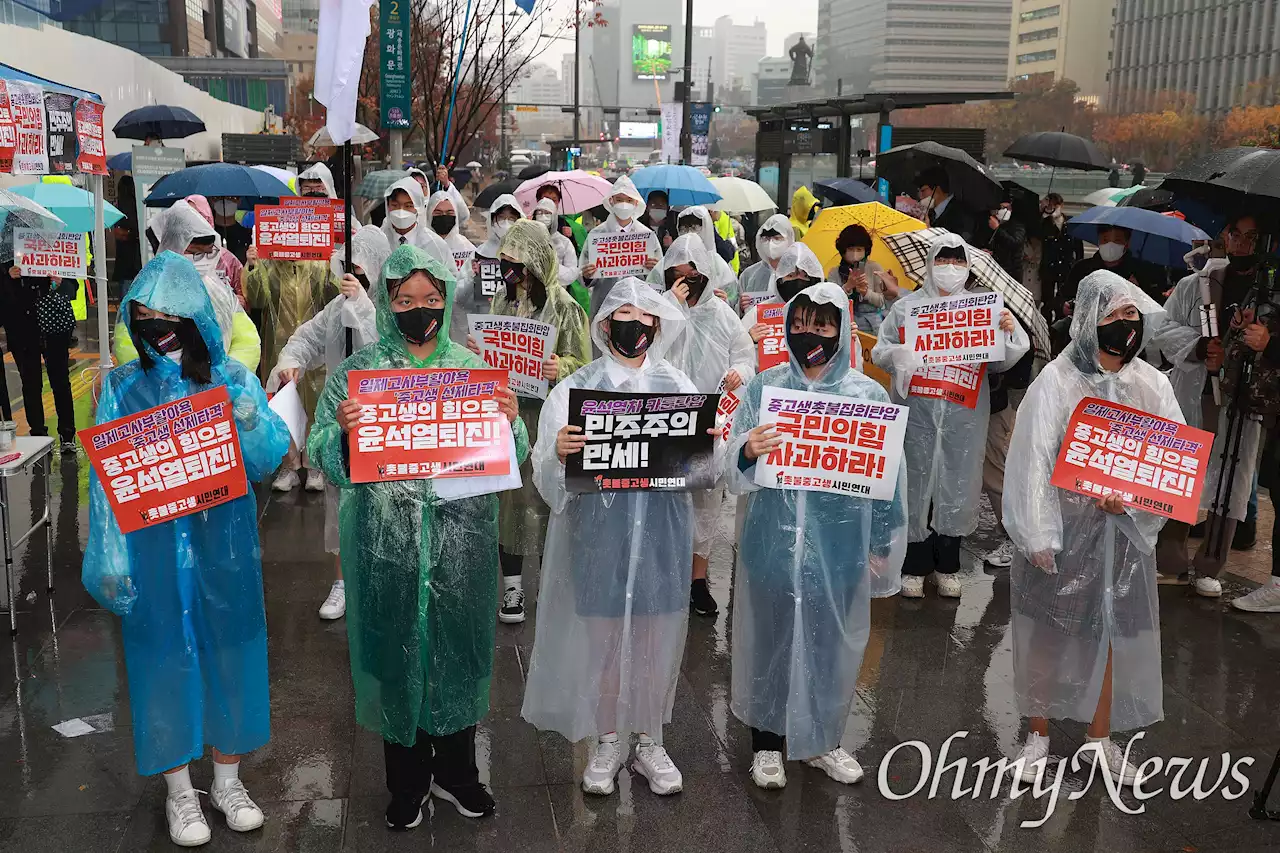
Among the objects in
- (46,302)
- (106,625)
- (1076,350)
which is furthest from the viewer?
(46,302)

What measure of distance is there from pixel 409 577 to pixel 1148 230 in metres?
6.31

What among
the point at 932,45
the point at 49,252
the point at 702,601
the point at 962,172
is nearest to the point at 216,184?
the point at 49,252

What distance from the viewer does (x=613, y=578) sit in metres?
4.05

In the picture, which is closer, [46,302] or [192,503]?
[192,503]

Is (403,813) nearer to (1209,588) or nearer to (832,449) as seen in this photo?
(832,449)

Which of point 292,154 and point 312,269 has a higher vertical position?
point 292,154

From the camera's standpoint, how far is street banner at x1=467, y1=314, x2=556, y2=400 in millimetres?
5203

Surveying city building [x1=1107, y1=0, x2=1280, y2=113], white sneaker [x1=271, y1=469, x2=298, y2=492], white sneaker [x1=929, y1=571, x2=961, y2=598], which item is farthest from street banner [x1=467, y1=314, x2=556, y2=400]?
city building [x1=1107, y1=0, x2=1280, y2=113]

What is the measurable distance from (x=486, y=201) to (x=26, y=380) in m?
8.68

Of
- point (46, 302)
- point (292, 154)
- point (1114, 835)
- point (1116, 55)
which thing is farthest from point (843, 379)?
point (1116, 55)

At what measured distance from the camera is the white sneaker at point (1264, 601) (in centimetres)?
633

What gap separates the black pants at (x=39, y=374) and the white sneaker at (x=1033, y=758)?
300 inches

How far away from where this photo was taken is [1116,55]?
182 ft

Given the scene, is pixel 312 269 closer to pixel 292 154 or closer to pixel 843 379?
pixel 843 379
